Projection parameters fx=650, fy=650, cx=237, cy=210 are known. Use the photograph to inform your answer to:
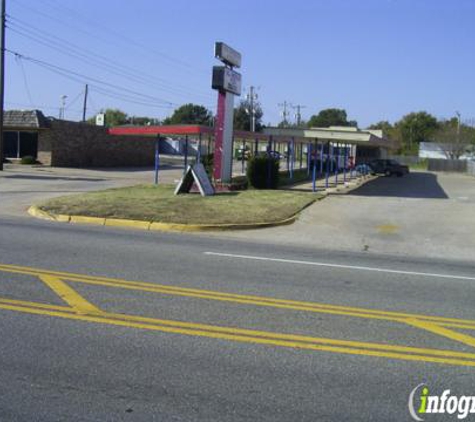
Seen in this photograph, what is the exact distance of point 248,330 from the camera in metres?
6.22

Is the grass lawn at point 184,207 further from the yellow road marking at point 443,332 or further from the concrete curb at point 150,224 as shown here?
the yellow road marking at point 443,332

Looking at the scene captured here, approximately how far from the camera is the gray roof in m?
41.1

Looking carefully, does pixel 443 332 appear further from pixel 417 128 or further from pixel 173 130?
pixel 417 128

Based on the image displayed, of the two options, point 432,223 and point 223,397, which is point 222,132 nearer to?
point 432,223

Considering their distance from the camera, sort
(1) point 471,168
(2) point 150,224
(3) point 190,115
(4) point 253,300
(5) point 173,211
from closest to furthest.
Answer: (4) point 253,300 < (2) point 150,224 < (5) point 173,211 < (1) point 471,168 < (3) point 190,115

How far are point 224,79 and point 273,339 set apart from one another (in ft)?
64.4

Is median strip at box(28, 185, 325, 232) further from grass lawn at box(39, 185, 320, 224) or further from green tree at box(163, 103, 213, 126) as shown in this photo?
green tree at box(163, 103, 213, 126)

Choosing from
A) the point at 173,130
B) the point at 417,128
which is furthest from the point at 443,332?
the point at 417,128

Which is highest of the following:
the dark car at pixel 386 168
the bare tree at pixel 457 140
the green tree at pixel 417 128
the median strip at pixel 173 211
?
the green tree at pixel 417 128

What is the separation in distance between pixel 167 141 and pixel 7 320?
83.0 m

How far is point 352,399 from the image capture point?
4605 millimetres

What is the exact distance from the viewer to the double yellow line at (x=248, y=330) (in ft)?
18.8

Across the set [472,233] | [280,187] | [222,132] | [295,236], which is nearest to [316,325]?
[295,236]

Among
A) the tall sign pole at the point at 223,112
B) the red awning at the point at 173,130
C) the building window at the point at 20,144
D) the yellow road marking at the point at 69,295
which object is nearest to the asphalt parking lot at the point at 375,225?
the red awning at the point at 173,130
